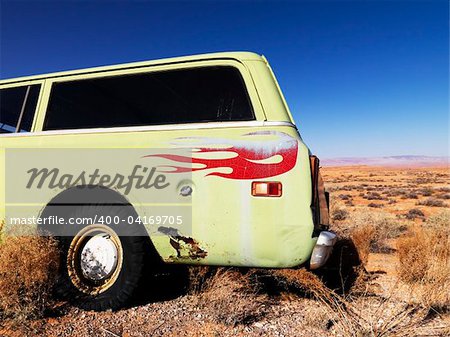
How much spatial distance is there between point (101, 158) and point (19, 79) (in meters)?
1.71

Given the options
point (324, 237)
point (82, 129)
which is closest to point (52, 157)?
point (82, 129)

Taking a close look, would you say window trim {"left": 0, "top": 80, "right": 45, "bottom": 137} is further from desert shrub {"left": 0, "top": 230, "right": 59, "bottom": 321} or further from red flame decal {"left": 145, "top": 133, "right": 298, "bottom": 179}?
red flame decal {"left": 145, "top": 133, "right": 298, "bottom": 179}

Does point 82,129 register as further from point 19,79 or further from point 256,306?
point 256,306

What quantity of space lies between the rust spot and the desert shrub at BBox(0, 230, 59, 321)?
1090 millimetres

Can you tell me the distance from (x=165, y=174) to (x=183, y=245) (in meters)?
0.63

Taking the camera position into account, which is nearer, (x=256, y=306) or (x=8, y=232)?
(x=8, y=232)

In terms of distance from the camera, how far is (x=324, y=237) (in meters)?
2.72

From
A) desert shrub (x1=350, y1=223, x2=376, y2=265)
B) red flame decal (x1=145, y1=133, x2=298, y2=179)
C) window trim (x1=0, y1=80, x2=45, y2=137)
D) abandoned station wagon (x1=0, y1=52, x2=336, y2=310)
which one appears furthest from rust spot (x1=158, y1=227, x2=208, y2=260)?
desert shrub (x1=350, y1=223, x2=376, y2=265)

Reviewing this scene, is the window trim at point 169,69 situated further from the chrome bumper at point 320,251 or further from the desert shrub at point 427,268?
the desert shrub at point 427,268

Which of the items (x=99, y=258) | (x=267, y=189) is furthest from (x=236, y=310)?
(x=99, y=258)

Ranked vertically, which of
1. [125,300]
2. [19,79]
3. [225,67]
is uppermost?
[225,67]

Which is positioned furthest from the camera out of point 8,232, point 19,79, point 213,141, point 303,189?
point 19,79

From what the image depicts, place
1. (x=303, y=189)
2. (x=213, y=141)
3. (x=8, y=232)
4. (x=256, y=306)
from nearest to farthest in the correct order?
(x=303, y=189), (x=213, y=141), (x=8, y=232), (x=256, y=306)

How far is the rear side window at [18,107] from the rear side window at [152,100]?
0.31 meters
